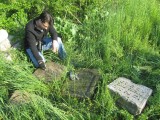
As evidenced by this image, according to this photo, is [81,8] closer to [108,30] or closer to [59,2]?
[59,2]

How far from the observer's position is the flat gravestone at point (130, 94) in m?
4.25

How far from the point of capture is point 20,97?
424 cm

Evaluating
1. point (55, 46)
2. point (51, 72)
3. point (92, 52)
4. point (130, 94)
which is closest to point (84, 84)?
point (51, 72)

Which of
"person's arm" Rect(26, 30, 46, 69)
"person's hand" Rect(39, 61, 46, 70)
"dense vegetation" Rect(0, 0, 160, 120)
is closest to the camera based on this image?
"dense vegetation" Rect(0, 0, 160, 120)

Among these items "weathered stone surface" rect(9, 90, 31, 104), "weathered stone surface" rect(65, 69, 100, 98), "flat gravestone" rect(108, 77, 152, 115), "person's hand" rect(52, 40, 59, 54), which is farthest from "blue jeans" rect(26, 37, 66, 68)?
"flat gravestone" rect(108, 77, 152, 115)

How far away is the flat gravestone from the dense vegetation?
4.1 inches

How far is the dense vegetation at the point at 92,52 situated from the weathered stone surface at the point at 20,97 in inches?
3.6

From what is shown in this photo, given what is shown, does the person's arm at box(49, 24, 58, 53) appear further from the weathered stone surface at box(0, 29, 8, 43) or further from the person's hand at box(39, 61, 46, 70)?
the weathered stone surface at box(0, 29, 8, 43)

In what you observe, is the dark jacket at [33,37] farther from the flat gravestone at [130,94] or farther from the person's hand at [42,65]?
the flat gravestone at [130,94]

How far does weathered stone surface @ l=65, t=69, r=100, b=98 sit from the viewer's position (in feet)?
14.8

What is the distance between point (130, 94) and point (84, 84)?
2.46ft

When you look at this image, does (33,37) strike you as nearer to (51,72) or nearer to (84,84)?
(51,72)

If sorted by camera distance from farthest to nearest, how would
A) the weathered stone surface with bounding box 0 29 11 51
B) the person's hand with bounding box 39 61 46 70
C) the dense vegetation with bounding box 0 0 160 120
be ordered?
Answer: 1. the weathered stone surface with bounding box 0 29 11 51
2. the person's hand with bounding box 39 61 46 70
3. the dense vegetation with bounding box 0 0 160 120

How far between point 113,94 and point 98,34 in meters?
1.74
